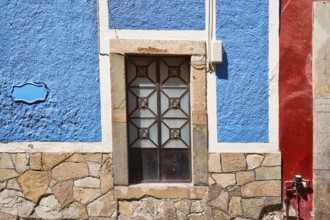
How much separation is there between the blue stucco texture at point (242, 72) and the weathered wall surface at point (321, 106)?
22.6 inches

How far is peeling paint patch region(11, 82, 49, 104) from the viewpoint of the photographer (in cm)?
406

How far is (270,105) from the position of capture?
4.19 metres

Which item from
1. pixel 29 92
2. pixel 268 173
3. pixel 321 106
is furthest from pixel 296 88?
pixel 29 92

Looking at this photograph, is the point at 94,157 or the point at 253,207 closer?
the point at 94,157

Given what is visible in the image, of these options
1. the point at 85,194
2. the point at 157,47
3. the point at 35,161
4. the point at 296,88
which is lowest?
the point at 85,194

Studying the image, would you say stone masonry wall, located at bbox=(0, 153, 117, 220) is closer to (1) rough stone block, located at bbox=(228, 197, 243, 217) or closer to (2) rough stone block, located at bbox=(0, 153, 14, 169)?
(2) rough stone block, located at bbox=(0, 153, 14, 169)

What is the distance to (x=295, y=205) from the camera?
4246mm

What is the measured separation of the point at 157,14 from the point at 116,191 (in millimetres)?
2025

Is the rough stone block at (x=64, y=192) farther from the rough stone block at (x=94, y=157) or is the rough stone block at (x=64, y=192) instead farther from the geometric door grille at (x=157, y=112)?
the geometric door grille at (x=157, y=112)

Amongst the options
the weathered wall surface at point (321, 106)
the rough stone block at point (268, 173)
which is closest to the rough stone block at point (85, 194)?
the rough stone block at point (268, 173)

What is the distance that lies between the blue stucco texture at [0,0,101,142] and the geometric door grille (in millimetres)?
425

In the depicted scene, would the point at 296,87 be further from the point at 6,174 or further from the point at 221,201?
the point at 6,174

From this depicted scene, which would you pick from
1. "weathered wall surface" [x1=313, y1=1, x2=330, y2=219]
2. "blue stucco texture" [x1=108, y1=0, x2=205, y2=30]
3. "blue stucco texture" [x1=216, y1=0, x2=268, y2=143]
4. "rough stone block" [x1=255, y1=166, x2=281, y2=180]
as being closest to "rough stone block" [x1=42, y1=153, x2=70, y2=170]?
"blue stucco texture" [x1=108, y1=0, x2=205, y2=30]

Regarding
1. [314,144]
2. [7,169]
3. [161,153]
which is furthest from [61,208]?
[314,144]
